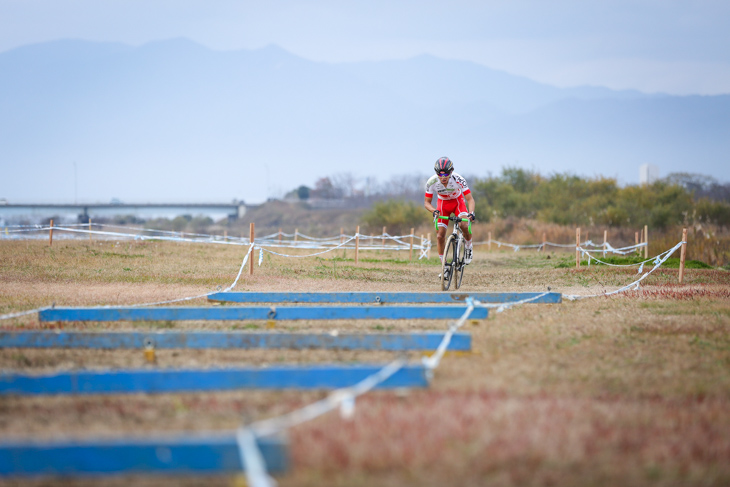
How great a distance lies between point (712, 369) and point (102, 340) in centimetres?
567

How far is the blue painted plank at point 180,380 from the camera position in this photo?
Result: 4516 mm

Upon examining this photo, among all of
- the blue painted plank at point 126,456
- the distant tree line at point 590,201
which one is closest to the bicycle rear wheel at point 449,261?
the blue painted plank at point 126,456

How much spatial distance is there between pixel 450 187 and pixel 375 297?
3.14 m

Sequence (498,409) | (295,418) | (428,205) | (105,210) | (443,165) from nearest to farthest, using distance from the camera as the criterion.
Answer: (295,418)
(498,409)
(443,165)
(428,205)
(105,210)

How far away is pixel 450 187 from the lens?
1230 cm

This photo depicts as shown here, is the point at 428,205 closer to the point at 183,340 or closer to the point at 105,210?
the point at 183,340

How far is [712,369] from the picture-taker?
568 centimetres


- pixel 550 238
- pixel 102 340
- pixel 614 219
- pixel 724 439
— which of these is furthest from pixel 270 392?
pixel 614 219

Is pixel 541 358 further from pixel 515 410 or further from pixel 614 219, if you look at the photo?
pixel 614 219

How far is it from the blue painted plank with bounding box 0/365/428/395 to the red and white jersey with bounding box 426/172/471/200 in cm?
805

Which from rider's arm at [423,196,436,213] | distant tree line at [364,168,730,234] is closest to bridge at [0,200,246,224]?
distant tree line at [364,168,730,234]

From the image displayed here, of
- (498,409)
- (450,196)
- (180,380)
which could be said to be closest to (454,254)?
(450,196)

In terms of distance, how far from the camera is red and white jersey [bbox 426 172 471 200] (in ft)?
40.4

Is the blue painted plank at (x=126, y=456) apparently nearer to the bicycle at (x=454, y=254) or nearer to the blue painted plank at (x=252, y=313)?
the blue painted plank at (x=252, y=313)
